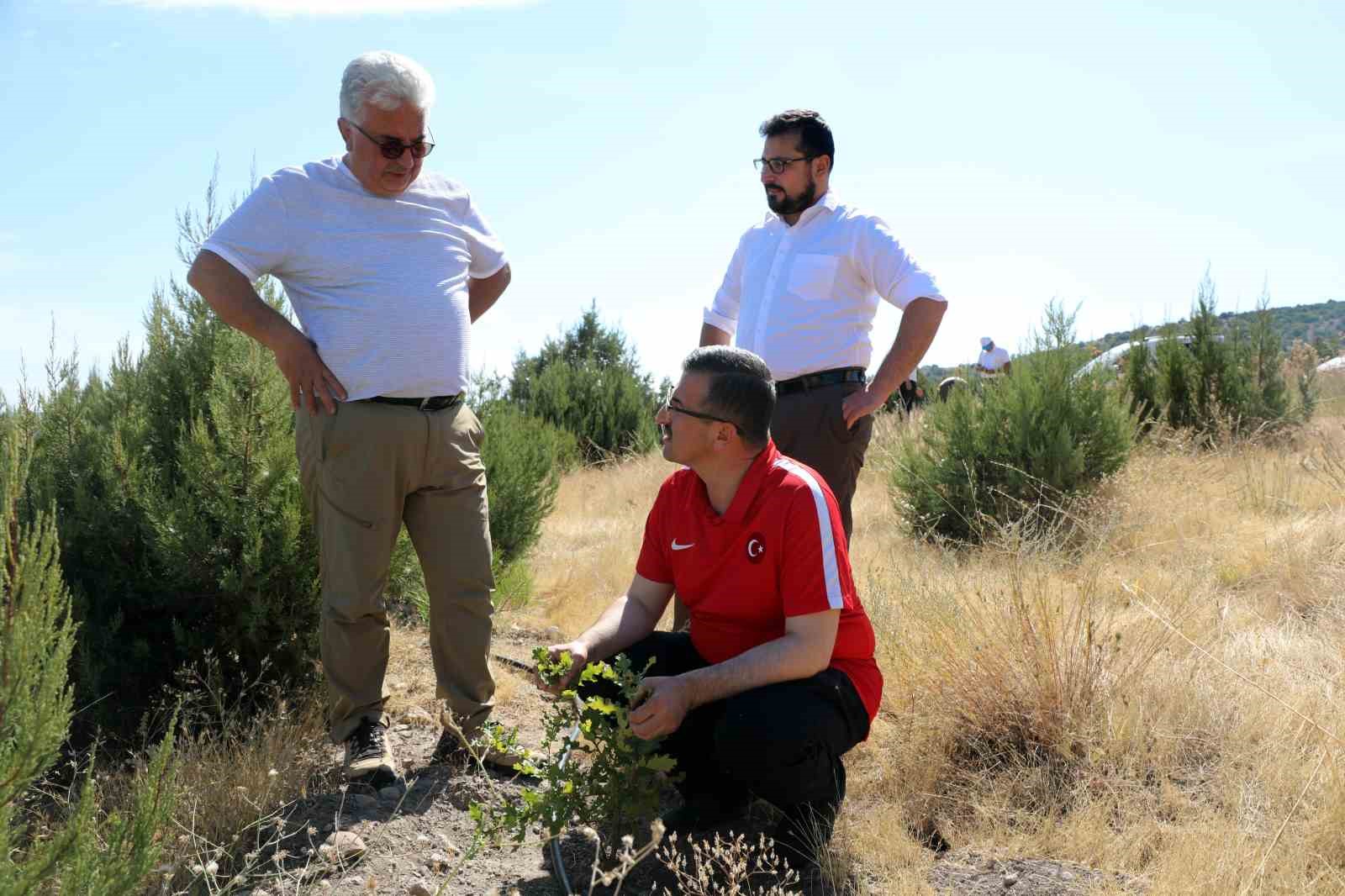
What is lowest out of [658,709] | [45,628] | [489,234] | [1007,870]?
[1007,870]

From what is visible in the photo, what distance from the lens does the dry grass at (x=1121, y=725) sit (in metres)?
2.85

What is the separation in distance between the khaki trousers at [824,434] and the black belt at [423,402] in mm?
1173

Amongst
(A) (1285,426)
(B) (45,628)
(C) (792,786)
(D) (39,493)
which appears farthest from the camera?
(A) (1285,426)

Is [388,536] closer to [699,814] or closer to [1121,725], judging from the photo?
[699,814]

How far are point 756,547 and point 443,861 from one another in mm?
1210

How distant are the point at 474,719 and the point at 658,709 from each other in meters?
1.10

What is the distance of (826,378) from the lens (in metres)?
3.93

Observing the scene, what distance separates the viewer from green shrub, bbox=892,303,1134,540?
7363mm

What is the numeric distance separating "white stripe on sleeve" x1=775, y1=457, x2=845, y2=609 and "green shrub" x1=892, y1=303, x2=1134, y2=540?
4462 mm

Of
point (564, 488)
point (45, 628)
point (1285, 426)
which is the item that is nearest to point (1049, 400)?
point (1285, 426)

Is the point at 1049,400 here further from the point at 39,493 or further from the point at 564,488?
the point at 39,493

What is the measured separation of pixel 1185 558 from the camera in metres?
5.56

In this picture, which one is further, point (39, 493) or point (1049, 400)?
point (1049, 400)

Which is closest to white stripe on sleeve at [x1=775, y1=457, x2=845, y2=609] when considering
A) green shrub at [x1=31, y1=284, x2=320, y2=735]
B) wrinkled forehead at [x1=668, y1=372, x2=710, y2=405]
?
wrinkled forehead at [x1=668, y1=372, x2=710, y2=405]
